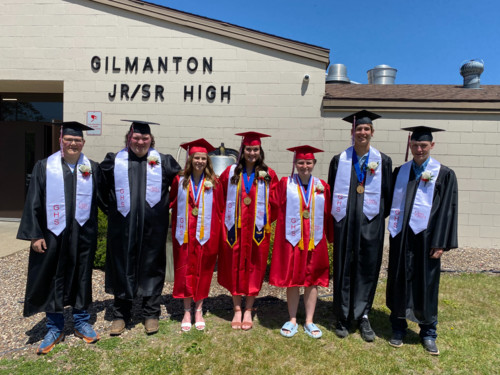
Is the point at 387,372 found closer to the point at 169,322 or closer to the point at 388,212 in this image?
the point at 388,212

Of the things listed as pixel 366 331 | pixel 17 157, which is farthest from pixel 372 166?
pixel 17 157

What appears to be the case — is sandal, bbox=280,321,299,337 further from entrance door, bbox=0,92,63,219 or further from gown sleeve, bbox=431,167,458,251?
entrance door, bbox=0,92,63,219

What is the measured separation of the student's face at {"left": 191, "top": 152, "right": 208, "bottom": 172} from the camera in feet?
10.9

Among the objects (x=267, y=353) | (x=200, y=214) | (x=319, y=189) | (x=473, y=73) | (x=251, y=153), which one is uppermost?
(x=473, y=73)

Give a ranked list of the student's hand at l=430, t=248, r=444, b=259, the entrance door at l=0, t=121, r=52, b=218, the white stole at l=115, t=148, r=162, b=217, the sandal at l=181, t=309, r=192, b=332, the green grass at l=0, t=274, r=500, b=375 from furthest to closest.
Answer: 1. the entrance door at l=0, t=121, r=52, b=218
2. the sandal at l=181, t=309, r=192, b=332
3. the white stole at l=115, t=148, r=162, b=217
4. the student's hand at l=430, t=248, r=444, b=259
5. the green grass at l=0, t=274, r=500, b=375

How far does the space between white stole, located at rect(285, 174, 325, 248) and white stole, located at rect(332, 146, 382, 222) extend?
14cm

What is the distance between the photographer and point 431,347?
313cm

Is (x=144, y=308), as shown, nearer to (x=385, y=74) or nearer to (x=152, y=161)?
(x=152, y=161)

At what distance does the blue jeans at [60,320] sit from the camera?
122 inches

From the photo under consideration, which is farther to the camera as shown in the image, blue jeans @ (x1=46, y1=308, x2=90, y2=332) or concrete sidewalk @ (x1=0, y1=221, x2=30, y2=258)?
concrete sidewalk @ (x1=0, y1=221, x2=30, y2=258)

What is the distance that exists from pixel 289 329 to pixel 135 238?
173 centimetres

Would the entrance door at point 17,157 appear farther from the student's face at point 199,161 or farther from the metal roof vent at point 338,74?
the metal roof vent at point 338,74

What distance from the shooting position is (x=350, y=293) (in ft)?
10.9

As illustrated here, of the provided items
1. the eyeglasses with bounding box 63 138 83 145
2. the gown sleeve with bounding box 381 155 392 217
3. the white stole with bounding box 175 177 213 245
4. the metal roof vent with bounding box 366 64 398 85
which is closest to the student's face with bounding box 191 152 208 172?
the white stole with bounding box 175 177 213 245
